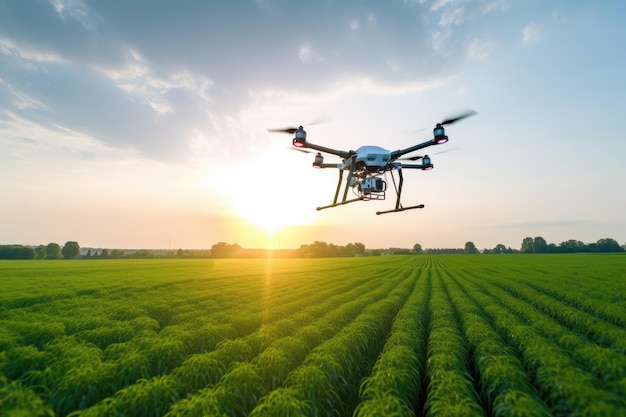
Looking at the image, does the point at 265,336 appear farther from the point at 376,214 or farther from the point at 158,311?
the point at 376,214

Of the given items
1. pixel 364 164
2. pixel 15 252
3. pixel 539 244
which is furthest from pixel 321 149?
pixel 539 244

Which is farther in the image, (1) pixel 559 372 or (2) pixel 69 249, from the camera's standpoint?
(2) pixel 69 249

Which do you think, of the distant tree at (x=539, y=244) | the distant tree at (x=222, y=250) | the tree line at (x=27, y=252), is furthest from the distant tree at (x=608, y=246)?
the tree line at (x=27, y=252)

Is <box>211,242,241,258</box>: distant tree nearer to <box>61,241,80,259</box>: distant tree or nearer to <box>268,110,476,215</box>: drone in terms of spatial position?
<box>61,241,80,259</box>: distant tree

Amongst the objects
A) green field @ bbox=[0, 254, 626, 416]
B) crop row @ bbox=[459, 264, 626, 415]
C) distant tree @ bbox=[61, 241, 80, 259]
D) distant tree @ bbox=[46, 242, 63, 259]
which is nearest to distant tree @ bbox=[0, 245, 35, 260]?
distant tree @ bbox=[46, 242, 63, 259]

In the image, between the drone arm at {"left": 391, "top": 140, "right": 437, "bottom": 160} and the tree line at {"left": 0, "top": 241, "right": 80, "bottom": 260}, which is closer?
the drone arm at {"left": 391, "top": 140, "right": 437, "bottom": 160}

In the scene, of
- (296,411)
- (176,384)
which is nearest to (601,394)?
(296,411)

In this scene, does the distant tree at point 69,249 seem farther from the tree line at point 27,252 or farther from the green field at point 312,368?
the green field at point 312,368

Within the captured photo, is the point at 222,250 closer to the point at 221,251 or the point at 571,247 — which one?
the point at 221,251
